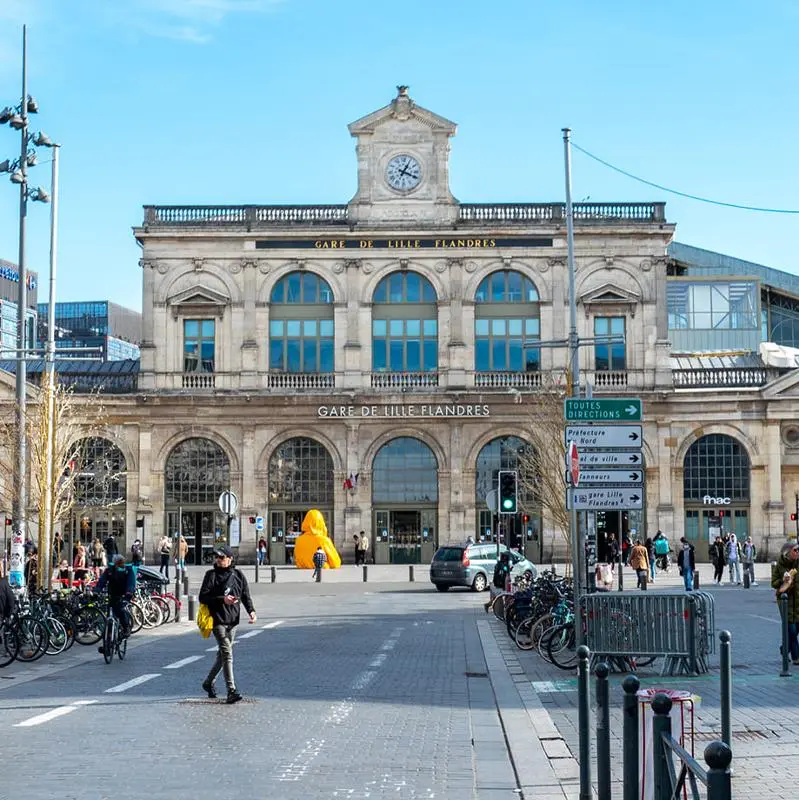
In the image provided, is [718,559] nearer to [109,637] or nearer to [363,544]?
[363,544]

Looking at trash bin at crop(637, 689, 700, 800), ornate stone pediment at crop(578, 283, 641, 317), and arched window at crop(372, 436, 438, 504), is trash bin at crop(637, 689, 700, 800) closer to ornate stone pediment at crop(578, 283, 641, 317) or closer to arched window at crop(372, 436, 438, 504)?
arched window at crop(372, 436, 438, 504)

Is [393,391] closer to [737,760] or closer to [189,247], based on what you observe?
[189,247]

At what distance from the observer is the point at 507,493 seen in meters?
32.3

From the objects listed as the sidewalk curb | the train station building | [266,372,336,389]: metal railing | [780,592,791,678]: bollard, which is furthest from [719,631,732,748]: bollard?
[266,372,336,389]: metal railing

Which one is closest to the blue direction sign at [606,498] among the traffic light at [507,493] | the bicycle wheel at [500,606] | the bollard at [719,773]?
the bicycle wheel at [500,606]

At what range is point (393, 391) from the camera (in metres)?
60.9

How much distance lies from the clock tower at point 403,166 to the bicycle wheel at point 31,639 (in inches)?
1647

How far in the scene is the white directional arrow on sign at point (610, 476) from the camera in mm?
17047

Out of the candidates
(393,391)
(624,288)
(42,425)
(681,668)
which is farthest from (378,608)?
(624,288)

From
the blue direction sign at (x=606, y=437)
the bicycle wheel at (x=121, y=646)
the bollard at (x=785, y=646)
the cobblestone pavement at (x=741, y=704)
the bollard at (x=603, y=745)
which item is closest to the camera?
the bollard at (x=603, y=745)

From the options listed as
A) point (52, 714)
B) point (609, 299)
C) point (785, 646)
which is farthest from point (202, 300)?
point (52, 714)

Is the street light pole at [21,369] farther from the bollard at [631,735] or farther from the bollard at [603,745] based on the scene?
the bollard at [631,735]

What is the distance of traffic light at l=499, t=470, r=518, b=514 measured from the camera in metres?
32.0

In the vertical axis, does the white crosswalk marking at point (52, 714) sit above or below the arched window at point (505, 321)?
below
